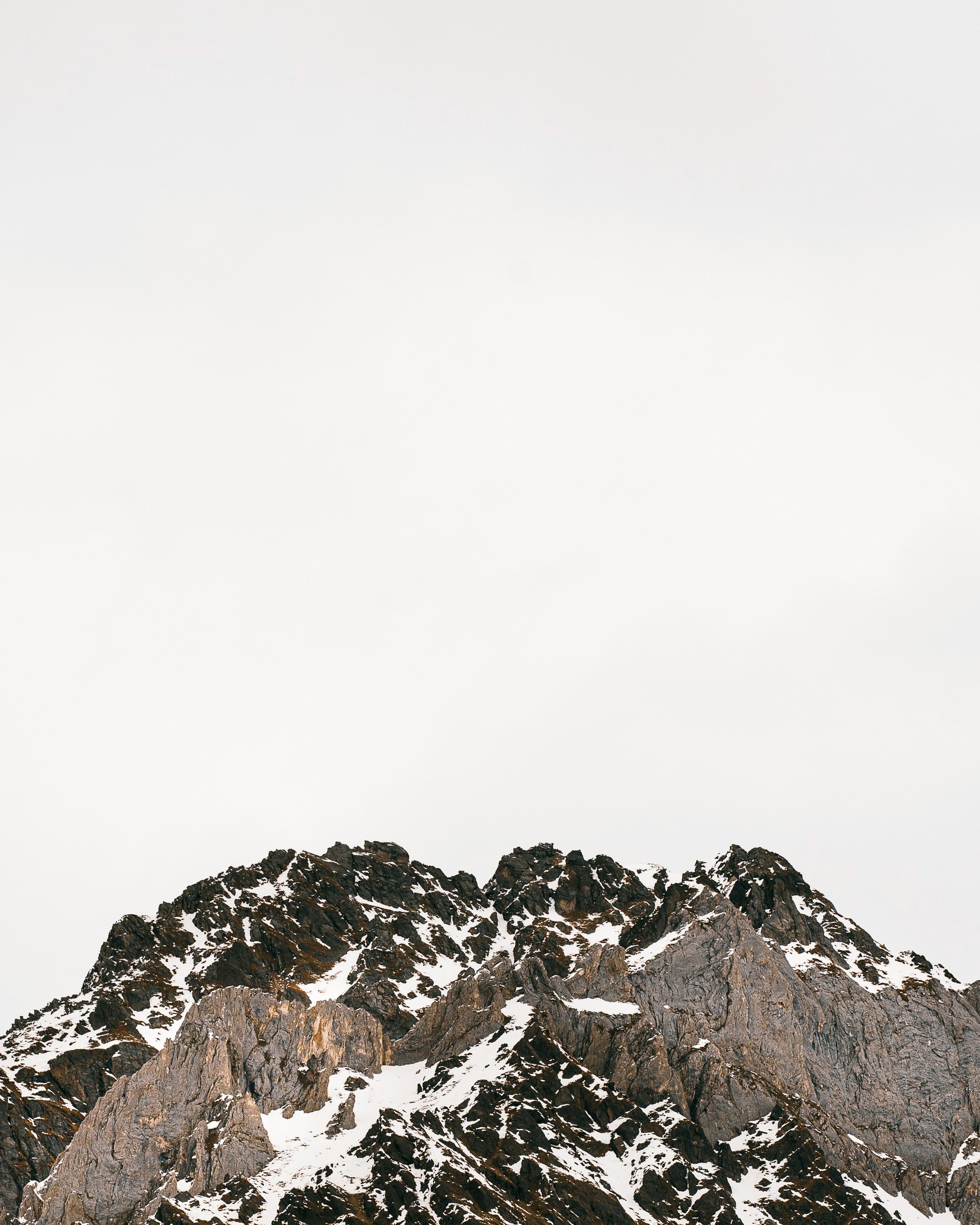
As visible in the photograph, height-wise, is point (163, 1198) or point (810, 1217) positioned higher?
point (163, 1198)

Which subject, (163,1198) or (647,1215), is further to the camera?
(647,1215)

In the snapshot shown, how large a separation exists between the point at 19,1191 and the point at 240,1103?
29.0m

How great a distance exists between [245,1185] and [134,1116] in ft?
59.0

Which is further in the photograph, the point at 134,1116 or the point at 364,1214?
the point at 134,1116

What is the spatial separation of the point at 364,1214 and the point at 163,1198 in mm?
23059

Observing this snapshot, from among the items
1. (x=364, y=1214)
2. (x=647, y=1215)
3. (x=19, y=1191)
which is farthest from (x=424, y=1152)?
(x=19, y=1191)

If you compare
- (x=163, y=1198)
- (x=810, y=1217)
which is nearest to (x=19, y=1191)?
(x=163, y=1198)

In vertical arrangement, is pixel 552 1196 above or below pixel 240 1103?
below

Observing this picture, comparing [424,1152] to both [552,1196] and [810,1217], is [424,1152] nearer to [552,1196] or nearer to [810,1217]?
[552,1196]

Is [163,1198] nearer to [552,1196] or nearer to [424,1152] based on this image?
[424,1152]

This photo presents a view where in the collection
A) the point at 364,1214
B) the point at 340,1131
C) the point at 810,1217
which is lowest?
the point at 810,1217

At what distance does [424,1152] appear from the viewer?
190m

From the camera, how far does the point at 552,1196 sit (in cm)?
19025

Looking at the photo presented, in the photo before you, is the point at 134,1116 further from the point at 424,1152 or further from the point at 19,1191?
the point at 424,1152
